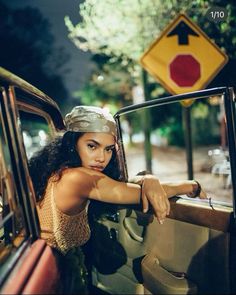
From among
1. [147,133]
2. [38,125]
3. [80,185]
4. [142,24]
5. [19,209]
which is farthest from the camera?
[142,24]

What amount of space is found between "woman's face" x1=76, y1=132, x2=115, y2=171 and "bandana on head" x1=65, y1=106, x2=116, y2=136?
0.04 m

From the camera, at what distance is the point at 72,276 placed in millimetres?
1931

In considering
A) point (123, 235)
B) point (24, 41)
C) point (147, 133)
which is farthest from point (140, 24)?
point (24, 41)

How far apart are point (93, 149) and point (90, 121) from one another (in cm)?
19

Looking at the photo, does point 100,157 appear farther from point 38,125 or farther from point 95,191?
point 38,125

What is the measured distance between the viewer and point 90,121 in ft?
7.17

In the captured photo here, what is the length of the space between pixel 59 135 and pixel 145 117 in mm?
5225

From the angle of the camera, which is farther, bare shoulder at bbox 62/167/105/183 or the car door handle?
the car door handle

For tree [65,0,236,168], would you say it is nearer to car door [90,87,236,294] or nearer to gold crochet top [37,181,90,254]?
car door [90,87,236,294]

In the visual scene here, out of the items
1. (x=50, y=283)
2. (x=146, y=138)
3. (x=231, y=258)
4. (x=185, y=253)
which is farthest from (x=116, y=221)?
(x=146, y=138)

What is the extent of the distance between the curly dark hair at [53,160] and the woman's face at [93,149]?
0.05 metres

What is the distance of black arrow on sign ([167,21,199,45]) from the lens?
180 inches

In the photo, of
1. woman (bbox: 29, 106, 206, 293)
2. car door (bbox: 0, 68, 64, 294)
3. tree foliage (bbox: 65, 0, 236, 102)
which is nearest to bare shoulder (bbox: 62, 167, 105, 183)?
woman (bbox: 29, 106, 206, 293)

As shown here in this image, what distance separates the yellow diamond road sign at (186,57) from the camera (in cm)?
452
